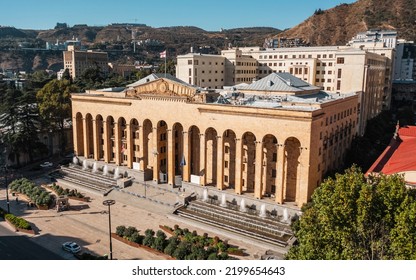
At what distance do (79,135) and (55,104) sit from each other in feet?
29.7

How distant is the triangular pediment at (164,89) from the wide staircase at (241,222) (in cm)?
1496

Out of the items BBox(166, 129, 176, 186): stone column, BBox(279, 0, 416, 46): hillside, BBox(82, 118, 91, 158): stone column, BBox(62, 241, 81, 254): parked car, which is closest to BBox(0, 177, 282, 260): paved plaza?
BBox(62, 241, 81, 254): parked car

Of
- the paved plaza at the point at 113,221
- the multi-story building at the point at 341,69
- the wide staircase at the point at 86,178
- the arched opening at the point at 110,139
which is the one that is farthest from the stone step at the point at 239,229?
the multi-story building at the point at 341,69

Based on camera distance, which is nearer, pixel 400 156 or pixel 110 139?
pixel 400 156

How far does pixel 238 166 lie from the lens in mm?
45219

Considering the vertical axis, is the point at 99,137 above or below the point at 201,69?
below

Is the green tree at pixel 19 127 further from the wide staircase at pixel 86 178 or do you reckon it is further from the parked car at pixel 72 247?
the parked car at pixel 72 247

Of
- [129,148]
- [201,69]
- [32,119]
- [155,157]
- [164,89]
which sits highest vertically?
[201,69]

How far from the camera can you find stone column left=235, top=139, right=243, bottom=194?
44822 mm

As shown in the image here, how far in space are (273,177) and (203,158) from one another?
32.3 feet

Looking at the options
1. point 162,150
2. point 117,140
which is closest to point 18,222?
point 117,140

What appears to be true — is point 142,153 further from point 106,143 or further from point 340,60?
point 340,60

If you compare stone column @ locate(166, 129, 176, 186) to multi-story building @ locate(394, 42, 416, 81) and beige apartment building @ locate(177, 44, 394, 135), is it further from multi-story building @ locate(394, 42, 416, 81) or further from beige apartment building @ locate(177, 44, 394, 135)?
multi-story building @ locate(394, 42, 416, 81)

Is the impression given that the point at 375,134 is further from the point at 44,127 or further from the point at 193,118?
the point at 44,127
